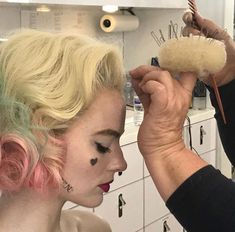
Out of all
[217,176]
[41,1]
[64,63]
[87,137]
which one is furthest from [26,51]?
[41,1]

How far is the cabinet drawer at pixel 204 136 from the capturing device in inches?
101

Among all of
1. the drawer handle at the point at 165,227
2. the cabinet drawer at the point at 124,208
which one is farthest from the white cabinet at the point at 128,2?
the drawer handle at the point at 165,227

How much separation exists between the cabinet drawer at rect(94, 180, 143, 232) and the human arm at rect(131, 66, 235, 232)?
118 centimetres

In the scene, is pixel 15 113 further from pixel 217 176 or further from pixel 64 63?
pixel 217 176

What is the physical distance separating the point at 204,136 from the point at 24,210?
1887 mm

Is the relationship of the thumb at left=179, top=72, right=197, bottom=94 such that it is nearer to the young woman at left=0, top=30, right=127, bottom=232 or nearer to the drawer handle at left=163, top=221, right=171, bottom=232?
the young woman at left=0, top=30, right=127, bottom=232

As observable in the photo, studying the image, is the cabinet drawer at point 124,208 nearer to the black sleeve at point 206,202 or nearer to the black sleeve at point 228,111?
the black sleeve at point 228,111

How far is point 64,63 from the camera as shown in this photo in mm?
861

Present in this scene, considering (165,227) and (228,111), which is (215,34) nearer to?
(228,111)

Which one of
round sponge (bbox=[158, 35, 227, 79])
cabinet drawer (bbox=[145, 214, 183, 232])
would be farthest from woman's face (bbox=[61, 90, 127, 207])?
cabinet drawer (bbox=[145, 214, 183, 232])

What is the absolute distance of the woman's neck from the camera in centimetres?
93

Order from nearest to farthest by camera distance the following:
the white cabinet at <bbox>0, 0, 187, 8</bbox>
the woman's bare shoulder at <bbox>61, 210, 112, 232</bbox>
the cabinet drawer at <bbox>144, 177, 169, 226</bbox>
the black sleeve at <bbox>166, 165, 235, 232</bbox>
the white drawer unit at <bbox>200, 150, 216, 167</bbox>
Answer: the black sleeve at <bbox>166, 165, 235, 232</bbox> < the woman's bare shoulder at <bbox>61, 210, 112, 232</bbox> < the white cabinet at <bbox>0, 0, 187, 8</bbox> < the cabinet drawer at <bbox>144, 177, 169, 226</bbox> < the white drawer unit at <bbox>200, 150, 216, 167</bbox>

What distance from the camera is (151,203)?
233 centimetres

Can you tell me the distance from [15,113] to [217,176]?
384 mm
